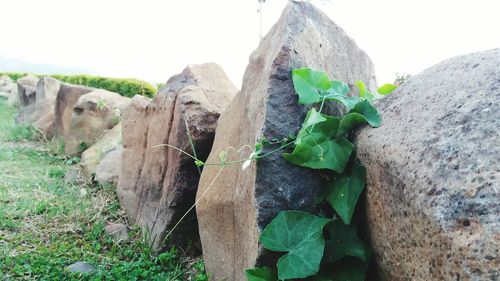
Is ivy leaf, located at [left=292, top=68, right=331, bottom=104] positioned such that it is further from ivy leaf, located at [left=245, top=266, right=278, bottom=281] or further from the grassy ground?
the grassy ground

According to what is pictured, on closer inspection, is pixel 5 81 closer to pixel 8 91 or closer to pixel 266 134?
pixel 8 91

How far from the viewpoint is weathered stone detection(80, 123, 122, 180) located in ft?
13.8

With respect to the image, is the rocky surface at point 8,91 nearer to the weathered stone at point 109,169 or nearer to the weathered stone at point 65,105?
the weathered stone at point 65,105

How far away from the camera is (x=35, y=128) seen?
6.42 meters

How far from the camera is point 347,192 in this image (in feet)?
4.60

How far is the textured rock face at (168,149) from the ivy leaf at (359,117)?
112cm

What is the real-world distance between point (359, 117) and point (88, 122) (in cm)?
439

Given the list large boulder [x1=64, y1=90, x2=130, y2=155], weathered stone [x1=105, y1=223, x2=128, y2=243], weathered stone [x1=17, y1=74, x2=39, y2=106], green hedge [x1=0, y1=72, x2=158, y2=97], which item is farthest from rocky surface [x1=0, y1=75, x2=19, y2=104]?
weathered stone [x1=105, y1=223, x2=128, y2=243]

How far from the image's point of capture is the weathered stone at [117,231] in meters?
2.74

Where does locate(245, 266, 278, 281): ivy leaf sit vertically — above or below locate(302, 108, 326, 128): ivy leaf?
below

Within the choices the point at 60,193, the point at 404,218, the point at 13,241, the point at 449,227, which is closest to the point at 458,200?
the point at 449,227

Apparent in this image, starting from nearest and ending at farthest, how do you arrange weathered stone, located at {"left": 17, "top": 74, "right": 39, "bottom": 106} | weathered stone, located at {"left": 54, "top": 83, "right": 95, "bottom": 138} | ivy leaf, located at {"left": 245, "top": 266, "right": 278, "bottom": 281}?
1. ivy leaf, located at {"left": 245, "top": 266, "right": 278, "bottom": 281}
2. weathered stone, located at {"left": 54, "top": 83, "right": 95, "bottom": 138}
3. weathered stone, located at {"left": 17, "top": 74, "right": 39, "bottom": 106}

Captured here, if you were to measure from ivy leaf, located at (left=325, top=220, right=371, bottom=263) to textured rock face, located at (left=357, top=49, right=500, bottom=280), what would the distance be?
0.04 metres

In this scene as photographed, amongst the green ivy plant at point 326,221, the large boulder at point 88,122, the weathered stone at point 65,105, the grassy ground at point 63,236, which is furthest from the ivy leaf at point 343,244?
the weathered stone at point 65,105
